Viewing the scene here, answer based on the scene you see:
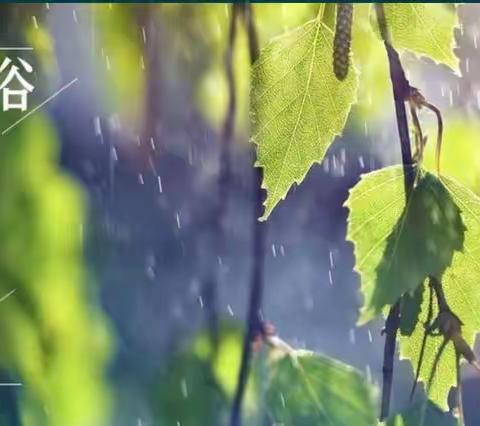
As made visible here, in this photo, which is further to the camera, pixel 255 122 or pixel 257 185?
pixel 257 185

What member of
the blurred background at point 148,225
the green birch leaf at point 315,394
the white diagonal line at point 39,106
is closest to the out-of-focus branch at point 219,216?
the blurred background at point 148,225

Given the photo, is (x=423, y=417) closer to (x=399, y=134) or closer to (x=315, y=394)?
(x=315, y=394)

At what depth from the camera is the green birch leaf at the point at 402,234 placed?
3.25 feet

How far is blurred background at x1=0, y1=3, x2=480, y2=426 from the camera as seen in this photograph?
4.26 feet

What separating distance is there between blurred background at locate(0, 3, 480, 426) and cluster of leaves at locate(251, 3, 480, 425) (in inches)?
8.0

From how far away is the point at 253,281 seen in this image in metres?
1.34

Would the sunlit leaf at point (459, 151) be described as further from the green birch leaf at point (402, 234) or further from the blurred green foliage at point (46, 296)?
→ the blurred green foliage at point (46, 296)

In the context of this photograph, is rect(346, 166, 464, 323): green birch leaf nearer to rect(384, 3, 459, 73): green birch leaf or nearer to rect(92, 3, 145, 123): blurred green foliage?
rect(384, 3, 459, 73): green birch leaf

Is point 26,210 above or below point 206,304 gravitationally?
above

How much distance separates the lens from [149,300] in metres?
1.34

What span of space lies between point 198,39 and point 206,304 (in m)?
0.40

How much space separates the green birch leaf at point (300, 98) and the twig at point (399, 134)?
61 mm

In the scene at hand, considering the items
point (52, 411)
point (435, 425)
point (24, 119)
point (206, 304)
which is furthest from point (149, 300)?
point (435, 425)

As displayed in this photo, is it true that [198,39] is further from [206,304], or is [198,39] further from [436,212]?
[436,212]
